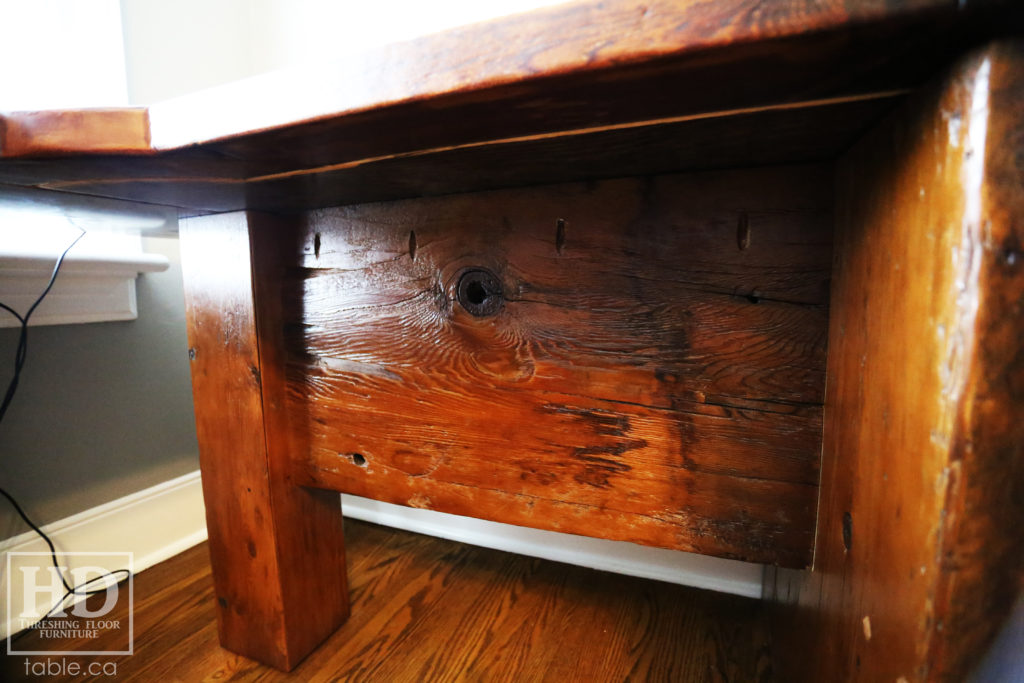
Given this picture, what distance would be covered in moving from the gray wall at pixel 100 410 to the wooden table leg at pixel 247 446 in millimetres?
501

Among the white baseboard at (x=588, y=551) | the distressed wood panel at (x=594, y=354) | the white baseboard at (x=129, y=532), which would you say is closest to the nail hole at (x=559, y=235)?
the distressed wood panel at (x=594, y=354)

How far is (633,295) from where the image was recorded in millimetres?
572

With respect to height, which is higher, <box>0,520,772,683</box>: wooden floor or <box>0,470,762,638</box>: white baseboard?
<box>0,470,762,638</box>: white baseboard

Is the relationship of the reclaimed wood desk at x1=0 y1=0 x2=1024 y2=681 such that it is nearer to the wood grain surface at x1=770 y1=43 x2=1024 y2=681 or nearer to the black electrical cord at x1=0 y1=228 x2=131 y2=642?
the wood grain surface at x1=770 y1=43 x2=1024 y2=681

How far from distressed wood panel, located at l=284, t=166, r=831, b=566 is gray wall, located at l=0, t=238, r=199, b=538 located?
73 cm

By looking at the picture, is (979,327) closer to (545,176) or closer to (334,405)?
(545,176)

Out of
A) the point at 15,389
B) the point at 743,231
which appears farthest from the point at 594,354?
the point at 15,389

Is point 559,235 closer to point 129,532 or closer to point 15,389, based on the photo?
point 15,389

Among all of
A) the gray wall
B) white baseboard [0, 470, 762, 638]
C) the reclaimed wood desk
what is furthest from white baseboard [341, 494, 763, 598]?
the gray wall

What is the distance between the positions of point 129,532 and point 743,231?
1505 millimetres

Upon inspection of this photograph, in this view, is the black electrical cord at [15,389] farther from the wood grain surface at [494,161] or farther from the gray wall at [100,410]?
the wood grain surface at [494,161]

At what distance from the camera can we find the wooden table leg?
0.74 m

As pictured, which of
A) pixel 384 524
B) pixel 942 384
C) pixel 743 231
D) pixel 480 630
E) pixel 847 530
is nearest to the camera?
pixel 942 384

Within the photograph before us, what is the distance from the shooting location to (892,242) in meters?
0.36
